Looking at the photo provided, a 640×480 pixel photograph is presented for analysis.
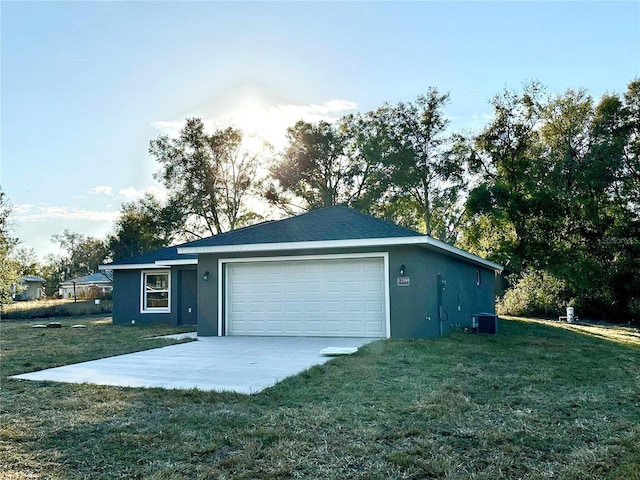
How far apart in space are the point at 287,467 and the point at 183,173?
30314 millimetres

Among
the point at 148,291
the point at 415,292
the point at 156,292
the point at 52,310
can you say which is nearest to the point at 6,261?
the point at 52,310

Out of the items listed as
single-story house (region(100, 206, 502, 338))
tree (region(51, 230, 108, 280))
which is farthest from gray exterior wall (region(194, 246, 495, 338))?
tree (region(51, 230, 108, 280))

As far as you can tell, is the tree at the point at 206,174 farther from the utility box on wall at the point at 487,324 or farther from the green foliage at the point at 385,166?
the utility box on wall at the point at 487,324

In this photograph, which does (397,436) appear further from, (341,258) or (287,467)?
(341,258)

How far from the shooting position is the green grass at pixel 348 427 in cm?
346

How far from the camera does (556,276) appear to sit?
75.0 ft

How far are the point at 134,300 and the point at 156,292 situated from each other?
0.93 m

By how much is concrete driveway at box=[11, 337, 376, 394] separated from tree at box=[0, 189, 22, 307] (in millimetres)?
12964

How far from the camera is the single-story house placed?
1091 cm

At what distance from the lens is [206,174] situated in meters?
31.9

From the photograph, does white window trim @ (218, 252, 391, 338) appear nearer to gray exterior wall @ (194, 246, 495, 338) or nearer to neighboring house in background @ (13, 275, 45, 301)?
gray exterior wall @ (194, 246, 495, 338)

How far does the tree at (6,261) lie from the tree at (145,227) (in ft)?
30.0

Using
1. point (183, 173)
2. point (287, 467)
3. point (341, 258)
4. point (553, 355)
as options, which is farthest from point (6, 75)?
point (183, 173)

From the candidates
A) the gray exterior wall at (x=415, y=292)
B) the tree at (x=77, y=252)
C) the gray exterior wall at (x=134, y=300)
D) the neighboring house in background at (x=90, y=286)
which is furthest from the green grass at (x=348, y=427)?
the tree at (x=77, y=252)
